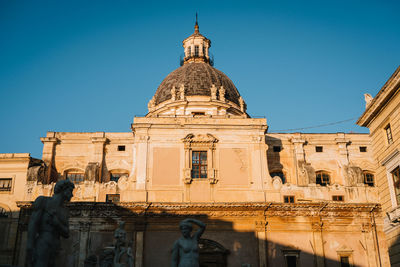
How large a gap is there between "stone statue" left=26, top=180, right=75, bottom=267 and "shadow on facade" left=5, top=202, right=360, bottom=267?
2250cm

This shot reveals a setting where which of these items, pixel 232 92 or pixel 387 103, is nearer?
pixel 387 103

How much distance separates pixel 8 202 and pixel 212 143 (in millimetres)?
15443

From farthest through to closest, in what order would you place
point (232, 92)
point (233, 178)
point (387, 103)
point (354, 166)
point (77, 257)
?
point (232, 92), point (354, 166), point (233, 178), point (77, 257), point (387, 103)

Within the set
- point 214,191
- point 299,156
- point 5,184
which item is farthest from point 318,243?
point 5,184

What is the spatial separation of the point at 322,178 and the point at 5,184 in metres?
24.4

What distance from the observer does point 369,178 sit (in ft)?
130

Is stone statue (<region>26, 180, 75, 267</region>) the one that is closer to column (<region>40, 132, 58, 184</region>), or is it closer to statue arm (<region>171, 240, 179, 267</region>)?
statue arm (<region>171, 240, 179, 267</region>)

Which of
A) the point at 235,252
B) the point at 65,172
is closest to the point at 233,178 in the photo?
the point at 235,252

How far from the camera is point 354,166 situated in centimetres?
3809

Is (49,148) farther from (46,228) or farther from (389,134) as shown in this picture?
(46,228)

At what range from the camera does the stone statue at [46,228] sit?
9.36 metres

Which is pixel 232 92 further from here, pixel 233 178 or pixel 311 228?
pixel 311 228

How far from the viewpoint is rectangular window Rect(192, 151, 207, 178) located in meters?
34.7

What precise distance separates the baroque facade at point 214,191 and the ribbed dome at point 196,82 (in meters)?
7.44
